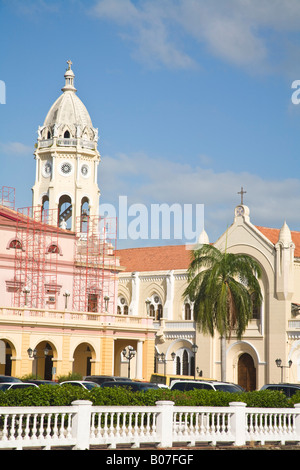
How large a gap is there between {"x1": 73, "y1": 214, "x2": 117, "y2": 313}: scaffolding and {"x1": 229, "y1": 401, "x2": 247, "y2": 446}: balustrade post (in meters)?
34.0

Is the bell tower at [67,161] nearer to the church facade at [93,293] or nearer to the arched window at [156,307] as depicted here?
the church facade at [93,293]

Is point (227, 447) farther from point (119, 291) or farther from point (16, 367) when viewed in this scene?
point (119, 291)

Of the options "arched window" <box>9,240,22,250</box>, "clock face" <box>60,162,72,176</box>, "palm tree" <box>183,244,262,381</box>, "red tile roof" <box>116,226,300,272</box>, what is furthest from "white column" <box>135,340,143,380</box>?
"clock face" <box>60,162,72,176</box>

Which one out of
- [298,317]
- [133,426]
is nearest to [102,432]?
[133,426]

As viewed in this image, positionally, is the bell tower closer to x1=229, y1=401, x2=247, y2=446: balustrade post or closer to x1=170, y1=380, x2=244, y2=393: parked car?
x1=170, y1=380, x2=244, y2=393: parked car

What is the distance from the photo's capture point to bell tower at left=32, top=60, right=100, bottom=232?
2440 inches

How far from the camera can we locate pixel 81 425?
18250mm

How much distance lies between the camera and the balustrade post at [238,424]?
69.2ft

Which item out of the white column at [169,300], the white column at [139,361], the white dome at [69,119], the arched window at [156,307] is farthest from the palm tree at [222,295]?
the white dome at [69,119]

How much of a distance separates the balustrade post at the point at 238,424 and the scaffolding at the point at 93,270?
3396 centimetres

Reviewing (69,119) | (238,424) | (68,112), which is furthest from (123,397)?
(68,112)

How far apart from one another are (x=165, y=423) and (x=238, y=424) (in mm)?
2376

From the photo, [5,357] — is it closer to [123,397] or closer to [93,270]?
[93,270]
